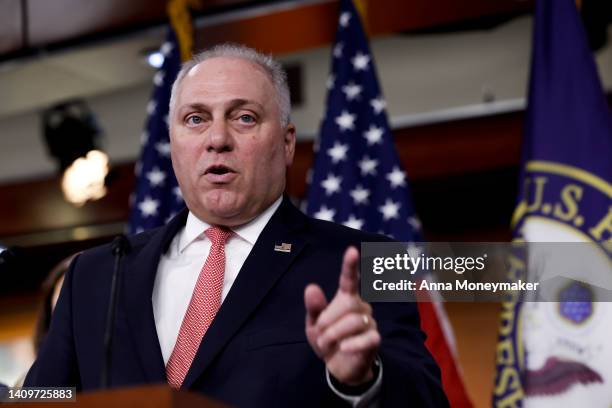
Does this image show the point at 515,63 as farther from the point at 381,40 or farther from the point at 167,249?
the point at 167,249

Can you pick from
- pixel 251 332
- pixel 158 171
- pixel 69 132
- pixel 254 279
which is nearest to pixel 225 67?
pixel 254 279

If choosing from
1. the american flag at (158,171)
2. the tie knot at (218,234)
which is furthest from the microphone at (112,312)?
the american flag at (158,171)

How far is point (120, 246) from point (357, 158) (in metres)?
1.83

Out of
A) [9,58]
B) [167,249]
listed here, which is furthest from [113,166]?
[167,249]

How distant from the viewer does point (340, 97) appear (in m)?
3.29

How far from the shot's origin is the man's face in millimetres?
1686

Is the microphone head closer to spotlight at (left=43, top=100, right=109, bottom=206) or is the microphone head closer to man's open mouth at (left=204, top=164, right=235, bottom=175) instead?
man's open mouth at (left=204, top=164, right=235, bottom=175)

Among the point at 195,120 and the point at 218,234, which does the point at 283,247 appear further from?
the point at 195,120

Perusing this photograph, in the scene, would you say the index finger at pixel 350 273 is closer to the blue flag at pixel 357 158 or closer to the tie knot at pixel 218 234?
the tie knot at pixel 218 234

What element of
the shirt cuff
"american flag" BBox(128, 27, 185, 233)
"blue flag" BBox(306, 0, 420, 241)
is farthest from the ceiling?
the shirt cuff

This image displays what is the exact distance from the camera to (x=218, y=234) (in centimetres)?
170

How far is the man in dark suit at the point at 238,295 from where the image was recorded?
139cm

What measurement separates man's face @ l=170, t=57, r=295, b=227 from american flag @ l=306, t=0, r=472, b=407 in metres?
1.33

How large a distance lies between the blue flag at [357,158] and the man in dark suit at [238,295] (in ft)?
4.14
